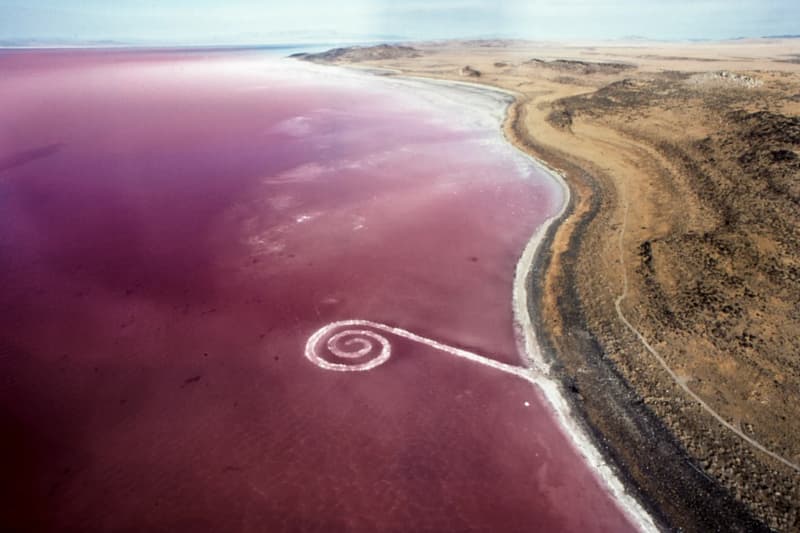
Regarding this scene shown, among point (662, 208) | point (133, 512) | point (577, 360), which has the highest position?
point (662, 208)

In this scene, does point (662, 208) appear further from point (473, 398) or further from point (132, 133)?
point (132, 133)

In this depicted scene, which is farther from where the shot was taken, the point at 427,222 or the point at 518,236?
the point at 427,222

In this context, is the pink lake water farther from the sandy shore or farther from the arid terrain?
the arid terrain

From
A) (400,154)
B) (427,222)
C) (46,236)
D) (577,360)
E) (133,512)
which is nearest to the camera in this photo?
(133,512)

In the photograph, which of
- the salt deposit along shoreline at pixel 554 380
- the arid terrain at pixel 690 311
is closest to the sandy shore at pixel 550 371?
the salt deposit along shoreline at pixel 554 380

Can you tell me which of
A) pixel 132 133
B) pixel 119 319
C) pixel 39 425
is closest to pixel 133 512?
pixel 39 425

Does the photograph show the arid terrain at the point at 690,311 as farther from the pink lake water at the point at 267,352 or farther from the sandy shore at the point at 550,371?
the pink lake water at the point at 267,352

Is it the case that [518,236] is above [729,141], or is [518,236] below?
below

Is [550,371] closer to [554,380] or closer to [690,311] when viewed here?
[554,380]
